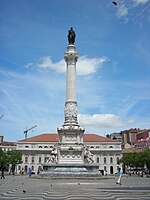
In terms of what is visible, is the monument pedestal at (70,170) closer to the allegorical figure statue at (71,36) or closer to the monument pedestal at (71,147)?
the monument pedestal at (71,147)

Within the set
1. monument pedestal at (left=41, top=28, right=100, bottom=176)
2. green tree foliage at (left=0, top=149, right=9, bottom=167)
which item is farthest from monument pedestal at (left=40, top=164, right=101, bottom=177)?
green tree foliage at (left=0, top=149, right=9, bottom=167)

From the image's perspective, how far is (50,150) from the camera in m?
88.0

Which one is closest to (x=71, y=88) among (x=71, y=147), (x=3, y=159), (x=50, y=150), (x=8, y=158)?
(x=71, y=147)

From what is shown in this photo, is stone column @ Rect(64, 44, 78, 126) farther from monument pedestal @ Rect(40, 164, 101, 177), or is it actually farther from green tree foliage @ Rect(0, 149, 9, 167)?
green tree foliage @ Rect(0, 149, 9, 167)

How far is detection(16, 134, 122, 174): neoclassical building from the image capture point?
290 ft

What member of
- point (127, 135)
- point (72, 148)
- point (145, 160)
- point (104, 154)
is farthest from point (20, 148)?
point (127, 135)

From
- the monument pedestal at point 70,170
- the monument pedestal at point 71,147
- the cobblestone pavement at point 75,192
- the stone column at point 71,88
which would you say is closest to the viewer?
the cobblestone pavement at point 75,192

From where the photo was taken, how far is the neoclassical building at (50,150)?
88250 mm

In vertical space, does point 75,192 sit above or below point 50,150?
below

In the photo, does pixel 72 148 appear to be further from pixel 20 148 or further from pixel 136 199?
pixel 20 148

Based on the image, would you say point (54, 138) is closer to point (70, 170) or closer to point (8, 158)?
point (8, 158)

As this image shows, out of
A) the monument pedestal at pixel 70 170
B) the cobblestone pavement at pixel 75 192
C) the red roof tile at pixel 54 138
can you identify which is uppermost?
the red roof tile at pixel 54 138

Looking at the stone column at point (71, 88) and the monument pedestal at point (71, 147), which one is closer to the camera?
the monument pedestal at point (71, 147)

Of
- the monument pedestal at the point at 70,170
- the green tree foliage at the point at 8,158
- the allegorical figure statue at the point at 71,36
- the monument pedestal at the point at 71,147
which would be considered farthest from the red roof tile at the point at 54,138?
the monument pedestal at the point at 70,170
